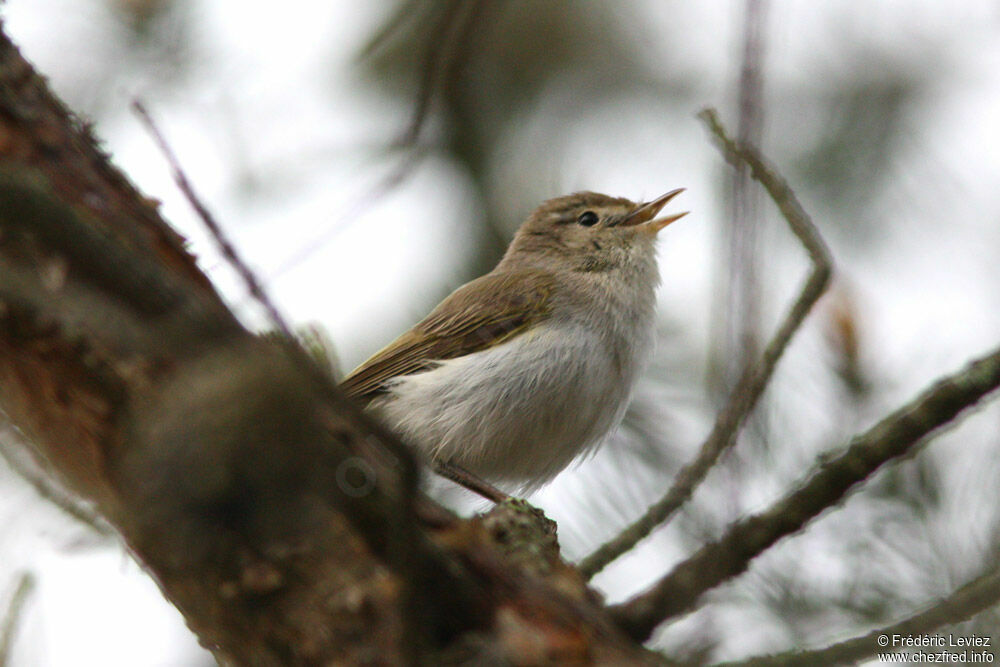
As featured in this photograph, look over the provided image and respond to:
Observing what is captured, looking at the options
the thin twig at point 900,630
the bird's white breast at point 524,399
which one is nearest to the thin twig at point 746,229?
the thin twig at point 900,630

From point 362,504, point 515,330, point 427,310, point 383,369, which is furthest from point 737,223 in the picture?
point 427,310

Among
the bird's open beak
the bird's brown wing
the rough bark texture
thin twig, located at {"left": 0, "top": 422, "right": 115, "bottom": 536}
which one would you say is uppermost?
the bird's open beak

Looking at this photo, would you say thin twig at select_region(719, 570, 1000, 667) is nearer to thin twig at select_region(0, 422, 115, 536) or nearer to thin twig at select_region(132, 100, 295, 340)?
thin twig at select_region(132, 100, 295, 340)

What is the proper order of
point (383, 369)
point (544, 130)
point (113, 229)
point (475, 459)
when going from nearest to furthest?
point (113, 229)
point (475, 459)
point (383, 369)
point (544, 130)

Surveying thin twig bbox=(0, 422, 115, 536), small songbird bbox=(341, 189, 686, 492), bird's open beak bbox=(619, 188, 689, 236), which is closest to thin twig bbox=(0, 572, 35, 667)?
thin twig bbox=(0, 422, 115, 536)

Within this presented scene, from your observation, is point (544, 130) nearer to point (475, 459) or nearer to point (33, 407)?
point (475, 459)

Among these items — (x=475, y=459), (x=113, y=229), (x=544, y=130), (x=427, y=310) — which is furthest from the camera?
(x=544, y=130)
